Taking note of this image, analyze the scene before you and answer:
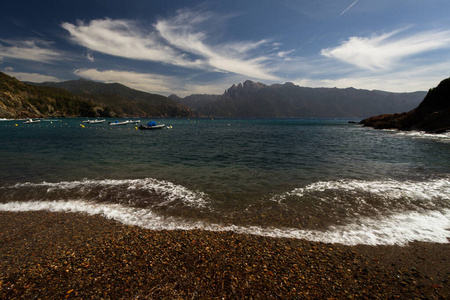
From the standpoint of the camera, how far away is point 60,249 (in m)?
7.25

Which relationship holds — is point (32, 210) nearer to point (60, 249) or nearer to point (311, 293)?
point (60, 249)

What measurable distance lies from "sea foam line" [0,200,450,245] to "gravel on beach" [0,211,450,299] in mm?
480

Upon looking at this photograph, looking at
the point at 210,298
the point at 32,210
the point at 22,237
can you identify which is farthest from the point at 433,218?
the point at 32,210

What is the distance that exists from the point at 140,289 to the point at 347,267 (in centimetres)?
683

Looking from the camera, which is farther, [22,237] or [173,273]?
[22,237]

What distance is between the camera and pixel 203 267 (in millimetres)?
6266

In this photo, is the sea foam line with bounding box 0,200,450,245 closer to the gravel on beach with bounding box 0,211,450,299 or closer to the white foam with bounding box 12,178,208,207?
the gravel on beach with bounding box 0,211,450,299

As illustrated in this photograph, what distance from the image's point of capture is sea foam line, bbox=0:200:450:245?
826 centimetres

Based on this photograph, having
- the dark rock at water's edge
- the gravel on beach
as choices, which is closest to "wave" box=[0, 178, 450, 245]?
the gravel on beach

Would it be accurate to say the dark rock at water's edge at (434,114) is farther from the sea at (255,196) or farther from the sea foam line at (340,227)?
the sea foam line at (340,227)

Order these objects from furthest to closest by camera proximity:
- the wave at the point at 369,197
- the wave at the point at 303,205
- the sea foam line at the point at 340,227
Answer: the wave at the point at 369,197 → the wave at the point at 303,205 → the sea foam line at the point at 340,227

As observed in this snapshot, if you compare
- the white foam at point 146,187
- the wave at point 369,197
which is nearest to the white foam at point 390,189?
the wave at point 369,197

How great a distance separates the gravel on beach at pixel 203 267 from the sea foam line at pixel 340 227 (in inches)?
18.9

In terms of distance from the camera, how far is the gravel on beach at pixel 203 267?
5.36m
